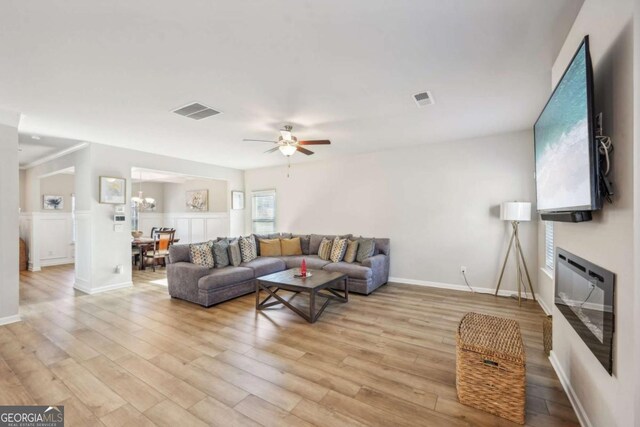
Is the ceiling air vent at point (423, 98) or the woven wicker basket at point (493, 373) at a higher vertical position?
the ceiling air vent at point (423, 98)

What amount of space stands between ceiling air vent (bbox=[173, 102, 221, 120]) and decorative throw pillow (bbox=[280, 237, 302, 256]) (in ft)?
10.5

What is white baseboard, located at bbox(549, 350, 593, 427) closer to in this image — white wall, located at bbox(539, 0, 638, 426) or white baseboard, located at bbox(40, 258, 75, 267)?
white wall, located at bbox(539, 0, 638, 426)

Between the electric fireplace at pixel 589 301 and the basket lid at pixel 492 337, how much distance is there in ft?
1.20

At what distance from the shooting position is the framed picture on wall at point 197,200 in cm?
908

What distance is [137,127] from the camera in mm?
3928

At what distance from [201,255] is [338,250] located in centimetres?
238

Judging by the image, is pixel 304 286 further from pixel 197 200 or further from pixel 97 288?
pixel 197 200

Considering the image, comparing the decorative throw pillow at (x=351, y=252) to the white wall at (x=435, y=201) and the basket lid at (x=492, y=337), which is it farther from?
the basket lid at (x=492, y=337)

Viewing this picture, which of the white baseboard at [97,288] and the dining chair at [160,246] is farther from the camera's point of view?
the dining chair at [160,246]

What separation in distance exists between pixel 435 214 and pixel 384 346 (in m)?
2.96

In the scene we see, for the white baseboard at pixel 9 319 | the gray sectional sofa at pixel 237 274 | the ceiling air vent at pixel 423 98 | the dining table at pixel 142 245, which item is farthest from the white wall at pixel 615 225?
the dining table at pixel 142 245

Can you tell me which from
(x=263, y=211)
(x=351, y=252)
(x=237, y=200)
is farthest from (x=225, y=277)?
(x=237, y=200)

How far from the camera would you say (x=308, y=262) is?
17.2ft

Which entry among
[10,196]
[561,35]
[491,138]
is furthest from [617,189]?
[10,196]
